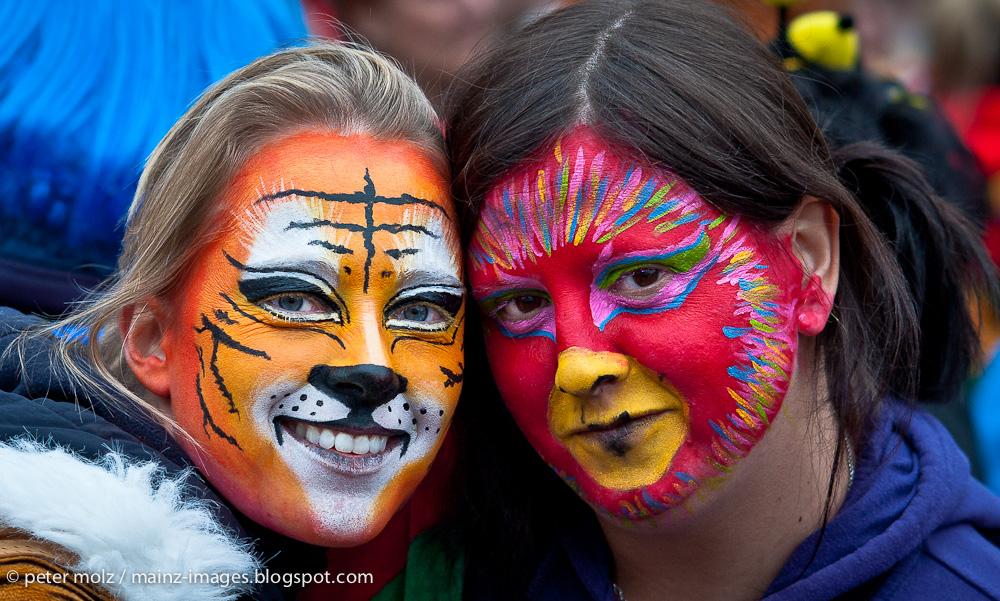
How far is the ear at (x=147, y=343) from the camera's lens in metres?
1.96

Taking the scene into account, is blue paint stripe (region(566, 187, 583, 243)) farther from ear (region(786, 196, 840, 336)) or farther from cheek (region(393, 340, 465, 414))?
ear (region(786, 196, 840, 336))

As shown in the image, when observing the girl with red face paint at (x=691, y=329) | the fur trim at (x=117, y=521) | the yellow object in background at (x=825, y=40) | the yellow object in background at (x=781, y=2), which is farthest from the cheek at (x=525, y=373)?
the yellow object in background at (x=781, y=2)

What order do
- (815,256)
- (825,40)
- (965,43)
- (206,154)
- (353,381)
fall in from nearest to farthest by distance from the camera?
(353,381) → (206,154) → (815,256) → (825,40) → (965,43)

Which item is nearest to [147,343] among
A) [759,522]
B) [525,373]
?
[525,373]

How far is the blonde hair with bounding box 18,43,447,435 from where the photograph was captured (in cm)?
192

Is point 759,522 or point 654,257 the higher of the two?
point 654,257

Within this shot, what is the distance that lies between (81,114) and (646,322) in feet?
5.44

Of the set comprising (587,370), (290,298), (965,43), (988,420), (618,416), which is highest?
(290,298)

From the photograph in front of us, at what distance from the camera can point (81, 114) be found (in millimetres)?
2539

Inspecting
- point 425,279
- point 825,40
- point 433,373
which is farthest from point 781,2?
point 433,373

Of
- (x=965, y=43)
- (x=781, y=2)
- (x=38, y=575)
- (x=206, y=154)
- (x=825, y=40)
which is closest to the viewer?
(x=38, y=575)

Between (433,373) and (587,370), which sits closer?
(587,370)

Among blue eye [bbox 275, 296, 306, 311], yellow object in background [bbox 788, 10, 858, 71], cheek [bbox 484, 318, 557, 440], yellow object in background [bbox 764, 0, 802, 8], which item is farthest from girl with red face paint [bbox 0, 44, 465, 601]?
yellow object in background [bbox 764, 0, 802, 8]

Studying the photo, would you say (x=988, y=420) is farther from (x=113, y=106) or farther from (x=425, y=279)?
(x=113, y=106)
